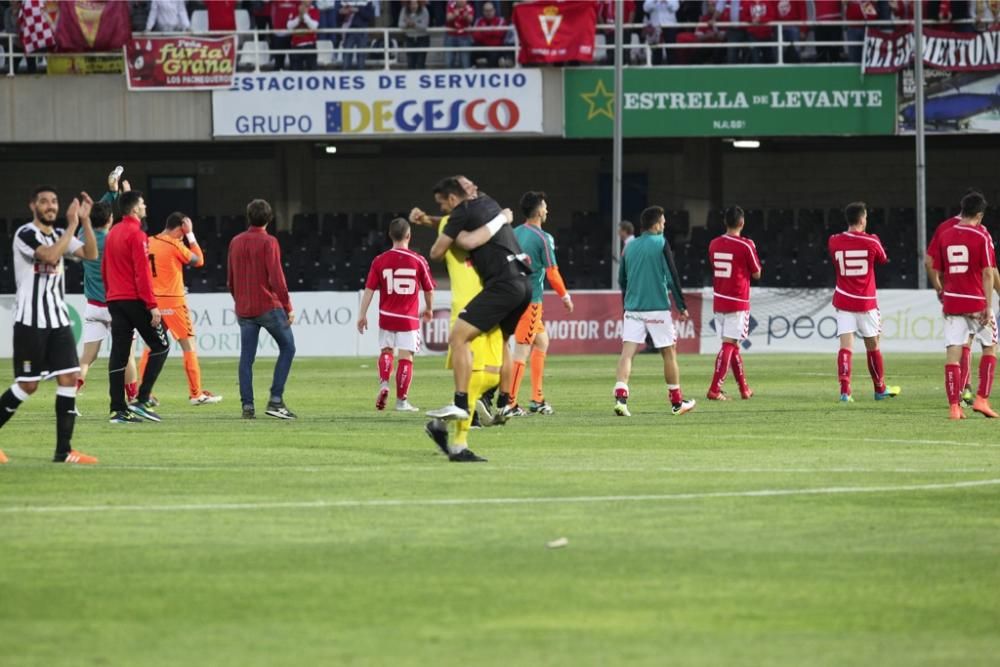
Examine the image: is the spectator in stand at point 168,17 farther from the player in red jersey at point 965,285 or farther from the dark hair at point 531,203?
the player in red jersey at point 965,285

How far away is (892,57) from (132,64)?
613 inches

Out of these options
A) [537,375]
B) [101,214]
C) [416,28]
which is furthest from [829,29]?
[101,214]

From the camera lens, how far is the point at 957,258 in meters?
17.0

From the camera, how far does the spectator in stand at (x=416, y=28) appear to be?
38.2 meters

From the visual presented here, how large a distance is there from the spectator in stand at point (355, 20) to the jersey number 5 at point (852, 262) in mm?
19360

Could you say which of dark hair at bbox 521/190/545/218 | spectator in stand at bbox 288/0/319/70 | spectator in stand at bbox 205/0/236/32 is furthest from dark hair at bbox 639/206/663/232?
spectator in stand at bbox 205/0/236/32

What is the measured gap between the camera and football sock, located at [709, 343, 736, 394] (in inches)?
813

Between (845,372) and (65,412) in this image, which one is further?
(845,372)

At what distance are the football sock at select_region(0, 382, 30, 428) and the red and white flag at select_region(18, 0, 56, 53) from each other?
86.2ft

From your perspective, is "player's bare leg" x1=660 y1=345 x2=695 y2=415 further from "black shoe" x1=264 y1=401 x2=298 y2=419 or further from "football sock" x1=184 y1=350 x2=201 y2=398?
"football sock" x1=184 y1=350 x2=201 y2=398

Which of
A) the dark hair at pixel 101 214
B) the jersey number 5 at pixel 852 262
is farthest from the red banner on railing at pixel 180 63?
the jersey number 5 at pixel 852 262

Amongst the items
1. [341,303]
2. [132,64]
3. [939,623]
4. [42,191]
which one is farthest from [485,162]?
[939,623]

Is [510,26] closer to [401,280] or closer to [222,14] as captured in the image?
[222,14]

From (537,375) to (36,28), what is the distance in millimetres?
22292
